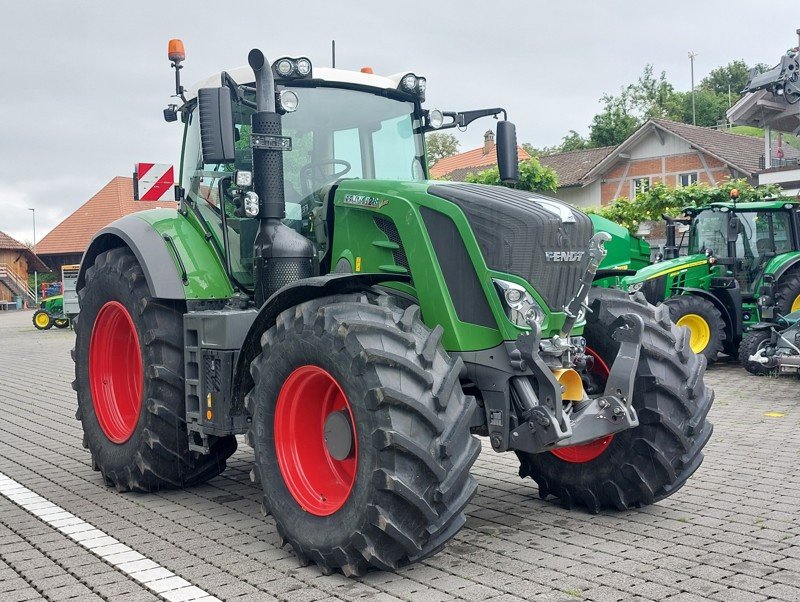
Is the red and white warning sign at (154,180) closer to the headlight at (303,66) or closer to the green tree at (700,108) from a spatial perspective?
the headlight at (303,66)

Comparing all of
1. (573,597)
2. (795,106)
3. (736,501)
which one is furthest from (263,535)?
(795,106)

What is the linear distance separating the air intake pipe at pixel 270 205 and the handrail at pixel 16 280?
55.5 metres

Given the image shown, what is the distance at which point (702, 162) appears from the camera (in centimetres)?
4344

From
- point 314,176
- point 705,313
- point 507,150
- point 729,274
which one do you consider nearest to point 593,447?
point 507,150

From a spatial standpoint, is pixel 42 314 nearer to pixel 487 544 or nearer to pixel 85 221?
pixel 487 544

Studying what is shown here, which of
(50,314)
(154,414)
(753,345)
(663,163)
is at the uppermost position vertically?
(663,163)

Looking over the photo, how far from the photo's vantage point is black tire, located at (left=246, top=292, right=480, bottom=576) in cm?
424

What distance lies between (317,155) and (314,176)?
0.14 m

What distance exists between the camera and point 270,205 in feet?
18.4

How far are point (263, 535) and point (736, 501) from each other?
293 centimetres

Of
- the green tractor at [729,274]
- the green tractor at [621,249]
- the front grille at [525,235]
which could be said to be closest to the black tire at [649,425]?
the front grille at [525,235]

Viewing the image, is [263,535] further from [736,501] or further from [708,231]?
[708,231]

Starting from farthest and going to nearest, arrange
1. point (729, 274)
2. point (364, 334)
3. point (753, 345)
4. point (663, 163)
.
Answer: point (663, 163), point (729, 274), point (753, 345), point (364, 334)

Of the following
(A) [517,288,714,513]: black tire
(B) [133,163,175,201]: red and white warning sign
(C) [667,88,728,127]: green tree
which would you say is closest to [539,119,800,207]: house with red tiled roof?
(C) [667,88,728,127]: green tree
